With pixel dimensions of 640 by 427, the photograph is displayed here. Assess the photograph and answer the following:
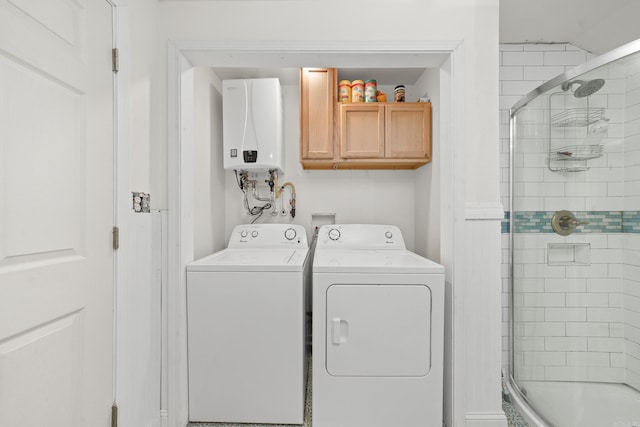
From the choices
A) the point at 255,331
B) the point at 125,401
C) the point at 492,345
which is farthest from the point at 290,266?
the point at 492,345

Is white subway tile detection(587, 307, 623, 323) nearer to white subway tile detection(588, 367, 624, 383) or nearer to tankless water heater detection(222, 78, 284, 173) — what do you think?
white subway tile detection(588, 367, 624, 383)

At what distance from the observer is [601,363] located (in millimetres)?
1487

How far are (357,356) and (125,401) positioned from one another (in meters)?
1.09

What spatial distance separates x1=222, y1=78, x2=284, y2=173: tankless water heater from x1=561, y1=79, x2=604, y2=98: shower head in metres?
1.78

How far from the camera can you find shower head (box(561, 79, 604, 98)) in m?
1.42

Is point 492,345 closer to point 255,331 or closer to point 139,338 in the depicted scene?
point 255,331

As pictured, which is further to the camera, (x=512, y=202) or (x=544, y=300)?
(x=512, y=202)

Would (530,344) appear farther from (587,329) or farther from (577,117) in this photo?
(577,117)

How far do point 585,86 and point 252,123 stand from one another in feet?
6.56

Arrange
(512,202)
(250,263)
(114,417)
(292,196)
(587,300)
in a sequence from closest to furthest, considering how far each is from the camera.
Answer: (114,417), (587,300), (250,263), (512,202), (292,196)

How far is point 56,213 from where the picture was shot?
3.36 feet

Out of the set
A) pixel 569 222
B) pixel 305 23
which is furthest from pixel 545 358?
pixel 305 23

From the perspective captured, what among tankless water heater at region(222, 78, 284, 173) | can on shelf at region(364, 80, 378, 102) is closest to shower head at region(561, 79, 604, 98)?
can on shelf at region(364, 80, 378, 102)

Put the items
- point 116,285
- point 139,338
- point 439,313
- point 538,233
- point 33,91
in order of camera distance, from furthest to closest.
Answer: point 538,233
point 439,313
point 139,338
point 116,285
point 33,91
